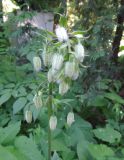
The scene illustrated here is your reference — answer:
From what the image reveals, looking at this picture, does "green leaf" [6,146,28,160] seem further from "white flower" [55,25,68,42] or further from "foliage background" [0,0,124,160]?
"white flower" [55,25,68,42]

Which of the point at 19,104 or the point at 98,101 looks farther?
the point at 98,101

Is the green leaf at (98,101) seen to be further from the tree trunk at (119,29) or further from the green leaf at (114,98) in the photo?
the tree trunk at (119,29)

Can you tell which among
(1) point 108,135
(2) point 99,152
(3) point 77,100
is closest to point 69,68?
(2) point 99,152

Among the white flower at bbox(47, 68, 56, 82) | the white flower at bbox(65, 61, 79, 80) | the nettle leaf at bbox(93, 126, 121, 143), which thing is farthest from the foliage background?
the white flower at bbox(65, 61, 79, 80)

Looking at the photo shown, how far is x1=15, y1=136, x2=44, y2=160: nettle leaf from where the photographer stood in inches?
94.3

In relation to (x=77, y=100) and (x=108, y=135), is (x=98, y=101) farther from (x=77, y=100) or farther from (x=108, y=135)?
(x=108, y=135)

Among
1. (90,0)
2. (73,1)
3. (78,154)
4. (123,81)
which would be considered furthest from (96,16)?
(78,154)

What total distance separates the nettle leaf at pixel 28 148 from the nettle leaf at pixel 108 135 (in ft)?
2.40

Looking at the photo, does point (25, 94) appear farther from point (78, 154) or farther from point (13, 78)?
point (78, 154)

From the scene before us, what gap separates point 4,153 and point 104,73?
187 centimetres

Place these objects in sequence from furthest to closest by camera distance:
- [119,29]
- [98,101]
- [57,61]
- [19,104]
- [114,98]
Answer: [119,29], [98,101], [114,98], [19,104], [57,61]

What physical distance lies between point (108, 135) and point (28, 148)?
2.77ft

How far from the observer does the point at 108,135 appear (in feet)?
9.72

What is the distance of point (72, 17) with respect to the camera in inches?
162
